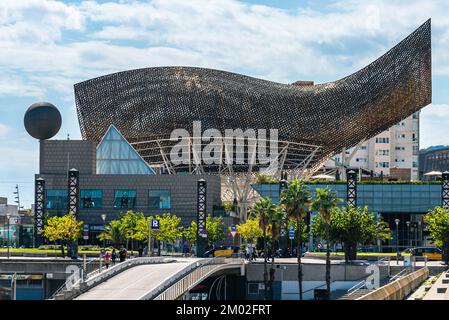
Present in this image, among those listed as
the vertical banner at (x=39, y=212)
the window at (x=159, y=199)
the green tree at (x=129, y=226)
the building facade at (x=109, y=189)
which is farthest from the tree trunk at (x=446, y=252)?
the vertical banner at (x=39, y=212)

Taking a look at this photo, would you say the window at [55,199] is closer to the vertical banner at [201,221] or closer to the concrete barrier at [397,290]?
the vertical banner at [201,221]

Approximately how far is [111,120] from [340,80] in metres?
41.9

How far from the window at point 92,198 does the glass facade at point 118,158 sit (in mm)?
5849

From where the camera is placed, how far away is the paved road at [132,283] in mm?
65312

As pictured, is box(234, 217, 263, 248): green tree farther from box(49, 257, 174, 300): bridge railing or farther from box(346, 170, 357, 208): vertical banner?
box(49, 257, 174, 300): bridge railing

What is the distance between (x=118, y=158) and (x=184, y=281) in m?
88.4

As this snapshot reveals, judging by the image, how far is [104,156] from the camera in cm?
16112

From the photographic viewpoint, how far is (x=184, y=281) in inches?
2891

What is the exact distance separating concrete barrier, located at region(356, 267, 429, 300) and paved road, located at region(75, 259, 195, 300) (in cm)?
1550

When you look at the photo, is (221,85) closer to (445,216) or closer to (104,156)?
(104,156)

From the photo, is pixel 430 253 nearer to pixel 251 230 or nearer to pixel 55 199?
pixel 251 230

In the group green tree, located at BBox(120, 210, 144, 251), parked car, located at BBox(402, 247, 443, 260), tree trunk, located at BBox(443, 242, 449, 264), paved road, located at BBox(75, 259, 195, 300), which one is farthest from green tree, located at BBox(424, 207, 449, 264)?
green tree, located at BBox(120, 210, 144, 251)

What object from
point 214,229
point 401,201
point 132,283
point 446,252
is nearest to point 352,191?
point 214,229
